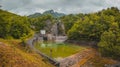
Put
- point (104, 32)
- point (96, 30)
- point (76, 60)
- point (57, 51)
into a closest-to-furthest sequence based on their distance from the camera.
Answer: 1. point (76, 60)
2. point (57, 51)
3. point (104, 32)
4. point (96, 30)

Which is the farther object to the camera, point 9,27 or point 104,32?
point 104,32

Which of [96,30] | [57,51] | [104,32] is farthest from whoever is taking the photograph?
[96,30]

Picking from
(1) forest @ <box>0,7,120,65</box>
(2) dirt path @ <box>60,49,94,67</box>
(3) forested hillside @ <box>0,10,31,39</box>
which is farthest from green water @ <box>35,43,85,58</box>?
(3) forested hillside @ <box>0,10,31,39</box>

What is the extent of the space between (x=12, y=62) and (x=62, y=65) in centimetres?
1634

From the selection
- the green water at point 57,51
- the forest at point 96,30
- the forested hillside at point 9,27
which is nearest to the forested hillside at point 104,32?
the forest at point 96,30

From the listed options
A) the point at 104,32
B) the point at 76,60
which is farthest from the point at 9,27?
the point at 104,32

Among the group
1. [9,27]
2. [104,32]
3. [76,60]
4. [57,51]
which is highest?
[9,27]

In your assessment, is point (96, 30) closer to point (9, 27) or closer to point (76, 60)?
point (76, 60)

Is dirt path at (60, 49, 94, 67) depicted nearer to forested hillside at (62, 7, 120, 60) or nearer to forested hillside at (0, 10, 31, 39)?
forested hillside at (62, 7, 120, 60)

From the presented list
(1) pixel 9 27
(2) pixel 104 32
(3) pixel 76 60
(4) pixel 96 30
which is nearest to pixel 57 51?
(3) pixel 76 60

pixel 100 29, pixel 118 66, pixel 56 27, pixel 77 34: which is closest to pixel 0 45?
pixel 118 66

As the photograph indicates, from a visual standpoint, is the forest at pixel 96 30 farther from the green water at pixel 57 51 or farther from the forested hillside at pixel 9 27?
the green water at pixel 57 51

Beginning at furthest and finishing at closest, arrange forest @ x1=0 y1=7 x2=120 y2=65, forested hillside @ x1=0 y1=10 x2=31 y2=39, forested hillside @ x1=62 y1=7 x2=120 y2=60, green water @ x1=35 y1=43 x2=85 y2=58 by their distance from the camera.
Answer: forested hillside @ x1=62 y1=7 x2=120 y2=60
forest @ x1=0 y1=7 x2=120 y2=65
green water @ x1=35 y1=43 x2=85 y2=58
forested hillside @ x1=0 y1=10 x2=31 y2=39

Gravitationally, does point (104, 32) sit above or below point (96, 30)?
below
